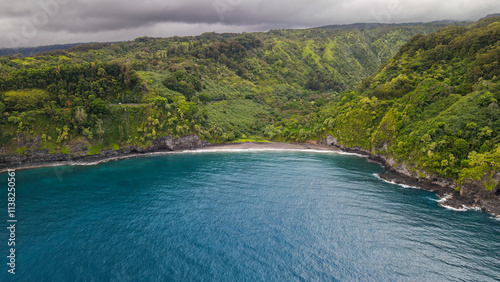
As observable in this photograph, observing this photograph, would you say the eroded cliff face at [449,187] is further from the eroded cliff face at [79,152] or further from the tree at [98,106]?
the tree at [98,106]

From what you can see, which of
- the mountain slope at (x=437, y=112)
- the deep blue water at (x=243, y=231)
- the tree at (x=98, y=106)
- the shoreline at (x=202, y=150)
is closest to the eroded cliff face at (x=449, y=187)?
the mountain slope at (x=437, y=112)

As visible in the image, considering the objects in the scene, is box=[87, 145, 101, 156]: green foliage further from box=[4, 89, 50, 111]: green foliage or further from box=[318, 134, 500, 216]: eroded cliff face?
box=[318, 134, 500, 216]: eroded cliff face

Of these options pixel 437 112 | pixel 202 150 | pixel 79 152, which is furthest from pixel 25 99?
pixel 437 112

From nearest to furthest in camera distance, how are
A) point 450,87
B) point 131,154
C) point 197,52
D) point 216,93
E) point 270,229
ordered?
point 270,229 < point 450,87 < point 131,154 < point 216,93 < point 197,52

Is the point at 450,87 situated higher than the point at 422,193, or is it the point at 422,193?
the point at 450,87

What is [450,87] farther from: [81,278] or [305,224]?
[81,278]

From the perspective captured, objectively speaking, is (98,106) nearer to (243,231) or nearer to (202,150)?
(202,150)

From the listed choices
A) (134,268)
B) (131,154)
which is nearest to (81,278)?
(134,268)
